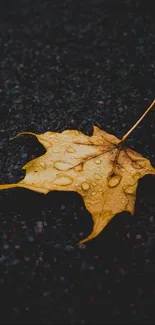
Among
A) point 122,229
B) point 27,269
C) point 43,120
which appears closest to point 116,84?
point 43,120

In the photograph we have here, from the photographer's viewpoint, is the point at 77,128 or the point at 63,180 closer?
the point at 63,180

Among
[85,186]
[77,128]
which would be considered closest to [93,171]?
[85,186]

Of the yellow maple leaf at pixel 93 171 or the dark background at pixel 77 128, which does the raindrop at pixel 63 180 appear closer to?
the yellow maple leaf at pixel 93 171

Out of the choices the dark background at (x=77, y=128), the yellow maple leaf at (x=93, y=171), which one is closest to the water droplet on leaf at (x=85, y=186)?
the yellow maple leaf at (x=93, y=171)

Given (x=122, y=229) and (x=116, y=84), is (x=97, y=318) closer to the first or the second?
(x=122, y=229)

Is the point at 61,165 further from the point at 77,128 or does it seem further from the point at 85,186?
the point at 77,128
